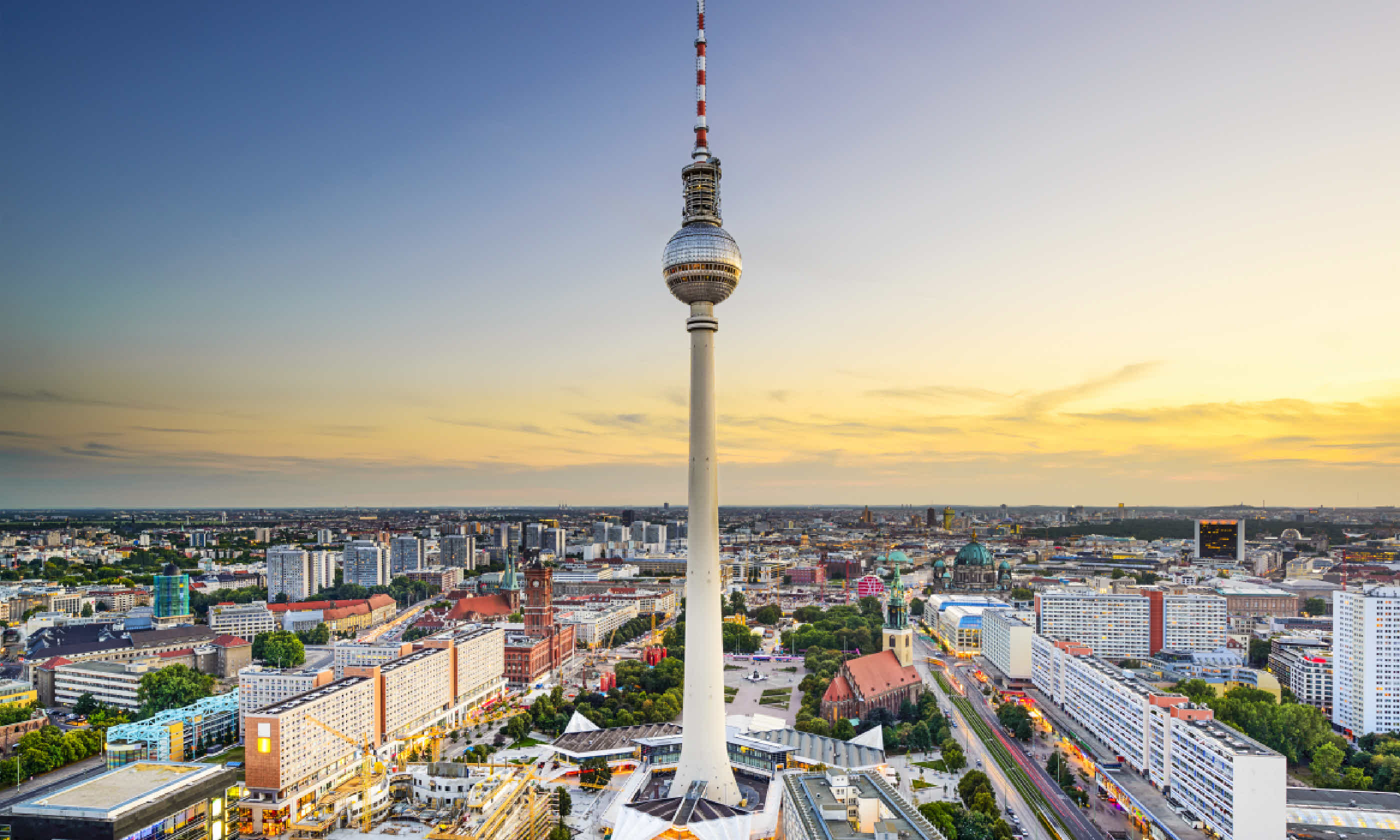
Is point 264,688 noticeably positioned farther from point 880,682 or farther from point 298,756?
point 880,682

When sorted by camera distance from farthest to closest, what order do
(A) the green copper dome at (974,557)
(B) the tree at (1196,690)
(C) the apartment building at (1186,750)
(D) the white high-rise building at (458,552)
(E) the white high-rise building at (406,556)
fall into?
(D) the white high-rise building at (458,552), (E) the white high-rise building at (406,556), (A) the green copper dome at (974,557), (B) the tree at (1196,690), (C) the apartment building at (1186,750)

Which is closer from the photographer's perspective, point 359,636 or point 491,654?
point 491,654

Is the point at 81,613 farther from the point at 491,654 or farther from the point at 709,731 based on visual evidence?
the point at 709,731

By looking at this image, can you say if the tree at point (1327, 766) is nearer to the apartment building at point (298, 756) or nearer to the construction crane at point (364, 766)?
the construction crane at point (364, 766)

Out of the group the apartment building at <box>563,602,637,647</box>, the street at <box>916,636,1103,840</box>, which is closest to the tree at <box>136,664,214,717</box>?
the apartment building at <box>563,602,637,647</box>

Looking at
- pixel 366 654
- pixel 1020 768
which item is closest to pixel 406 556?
pixel 366 654

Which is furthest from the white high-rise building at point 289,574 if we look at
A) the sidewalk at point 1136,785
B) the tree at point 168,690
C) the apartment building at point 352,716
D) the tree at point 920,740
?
the sidewalk at point 1136,785

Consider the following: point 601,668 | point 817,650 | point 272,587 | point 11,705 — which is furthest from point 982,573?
point 11,705
